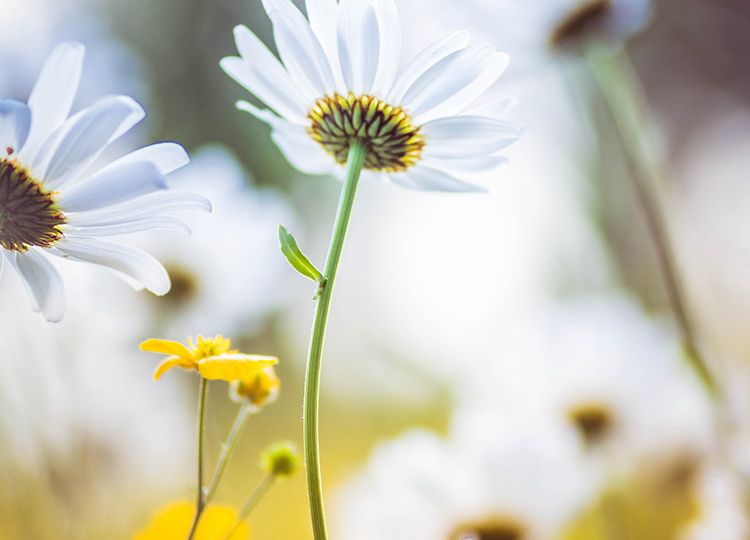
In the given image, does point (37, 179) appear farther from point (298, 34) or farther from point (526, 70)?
point (526, 70)

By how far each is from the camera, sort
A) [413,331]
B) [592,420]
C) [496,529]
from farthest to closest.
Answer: [413,331] → [592,420] → [496,529]

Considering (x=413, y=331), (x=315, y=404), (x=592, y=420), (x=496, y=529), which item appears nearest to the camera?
(x=315, y=404)

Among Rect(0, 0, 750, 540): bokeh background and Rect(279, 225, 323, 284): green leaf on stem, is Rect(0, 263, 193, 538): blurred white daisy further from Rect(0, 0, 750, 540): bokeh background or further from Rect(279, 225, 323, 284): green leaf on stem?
Rect(279, 225, 323, 284): green leaf on stem

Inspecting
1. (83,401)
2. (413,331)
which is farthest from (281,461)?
(413,331)

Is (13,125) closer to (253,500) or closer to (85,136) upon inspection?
(85,136)

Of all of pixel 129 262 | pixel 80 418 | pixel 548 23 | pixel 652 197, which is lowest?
pixel 80 418

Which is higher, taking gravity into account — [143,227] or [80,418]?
[143,227]
